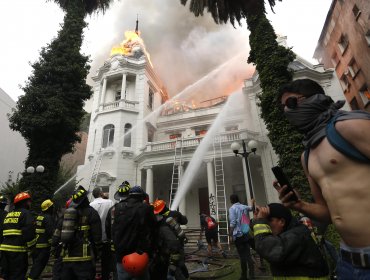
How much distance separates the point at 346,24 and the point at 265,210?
23.6 meters

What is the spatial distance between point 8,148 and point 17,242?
25.5 meters

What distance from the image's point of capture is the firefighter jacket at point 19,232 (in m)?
4.87

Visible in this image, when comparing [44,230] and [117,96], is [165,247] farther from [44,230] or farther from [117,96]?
[117,96]

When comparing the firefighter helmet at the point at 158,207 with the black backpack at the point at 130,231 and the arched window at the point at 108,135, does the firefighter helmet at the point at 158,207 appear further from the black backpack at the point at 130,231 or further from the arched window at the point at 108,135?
the arched window at the point at 108,135

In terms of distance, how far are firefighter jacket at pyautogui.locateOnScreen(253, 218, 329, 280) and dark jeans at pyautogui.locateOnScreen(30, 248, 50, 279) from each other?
537 centimetres

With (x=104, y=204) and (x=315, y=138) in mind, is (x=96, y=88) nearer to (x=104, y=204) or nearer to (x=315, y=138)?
(x=104, y=204)

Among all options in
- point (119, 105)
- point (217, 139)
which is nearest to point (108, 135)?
point (119, 105)

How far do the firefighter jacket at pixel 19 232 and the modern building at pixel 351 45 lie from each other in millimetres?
21524

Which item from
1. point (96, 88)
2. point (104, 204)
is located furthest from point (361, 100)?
point (96, 88)

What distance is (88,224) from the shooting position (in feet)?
14.0

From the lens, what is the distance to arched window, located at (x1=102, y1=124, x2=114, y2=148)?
20.6 meters

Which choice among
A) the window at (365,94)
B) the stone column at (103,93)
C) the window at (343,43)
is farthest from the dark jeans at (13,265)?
the window at (343,43)

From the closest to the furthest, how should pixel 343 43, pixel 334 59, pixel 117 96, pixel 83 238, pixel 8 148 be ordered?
1. pixel 83 238
2. pixel 343 43
3. pixel 334 59
4. pixel 117 96
5. pixel 8 148

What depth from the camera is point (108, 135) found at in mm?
20969
